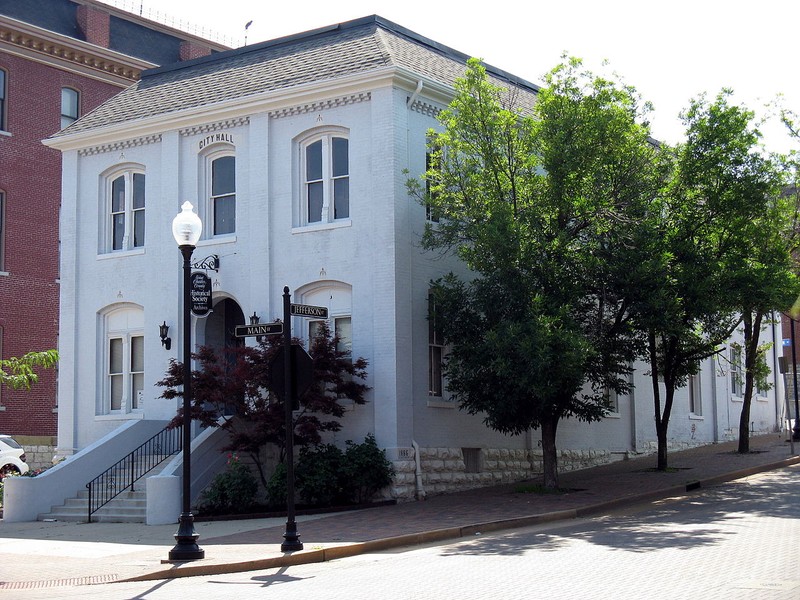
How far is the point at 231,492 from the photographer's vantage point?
819 inches

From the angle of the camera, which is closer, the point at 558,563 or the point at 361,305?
the point at 558,563

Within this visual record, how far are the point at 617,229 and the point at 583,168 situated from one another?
1.42 metres

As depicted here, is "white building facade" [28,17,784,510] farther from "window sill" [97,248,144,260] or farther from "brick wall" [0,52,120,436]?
"brick wall" [0,52,120,436]

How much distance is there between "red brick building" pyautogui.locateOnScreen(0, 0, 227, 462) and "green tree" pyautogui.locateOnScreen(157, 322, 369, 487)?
51.5 ft

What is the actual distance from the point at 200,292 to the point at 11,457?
14.0 meters

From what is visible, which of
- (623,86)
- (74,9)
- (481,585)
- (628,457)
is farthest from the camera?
(74,9)

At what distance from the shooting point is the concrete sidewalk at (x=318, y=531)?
14359 millimetres

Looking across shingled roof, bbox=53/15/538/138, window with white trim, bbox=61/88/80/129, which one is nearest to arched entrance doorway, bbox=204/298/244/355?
shingled roof, bbox=53/15/538/138

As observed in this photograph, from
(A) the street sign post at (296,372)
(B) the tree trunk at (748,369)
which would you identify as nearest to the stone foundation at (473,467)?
(B) the tree trunk at (748,369)

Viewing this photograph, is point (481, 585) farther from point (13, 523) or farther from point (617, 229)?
point (13, 523)

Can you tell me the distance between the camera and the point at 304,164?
77.6ft

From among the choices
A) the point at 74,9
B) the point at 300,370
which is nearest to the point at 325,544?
the point at 300,370

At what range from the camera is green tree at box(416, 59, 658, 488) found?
19828 millimetres

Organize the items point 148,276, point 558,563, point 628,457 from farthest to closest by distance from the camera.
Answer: point 628,457 < point 148,276 < point 558,563
